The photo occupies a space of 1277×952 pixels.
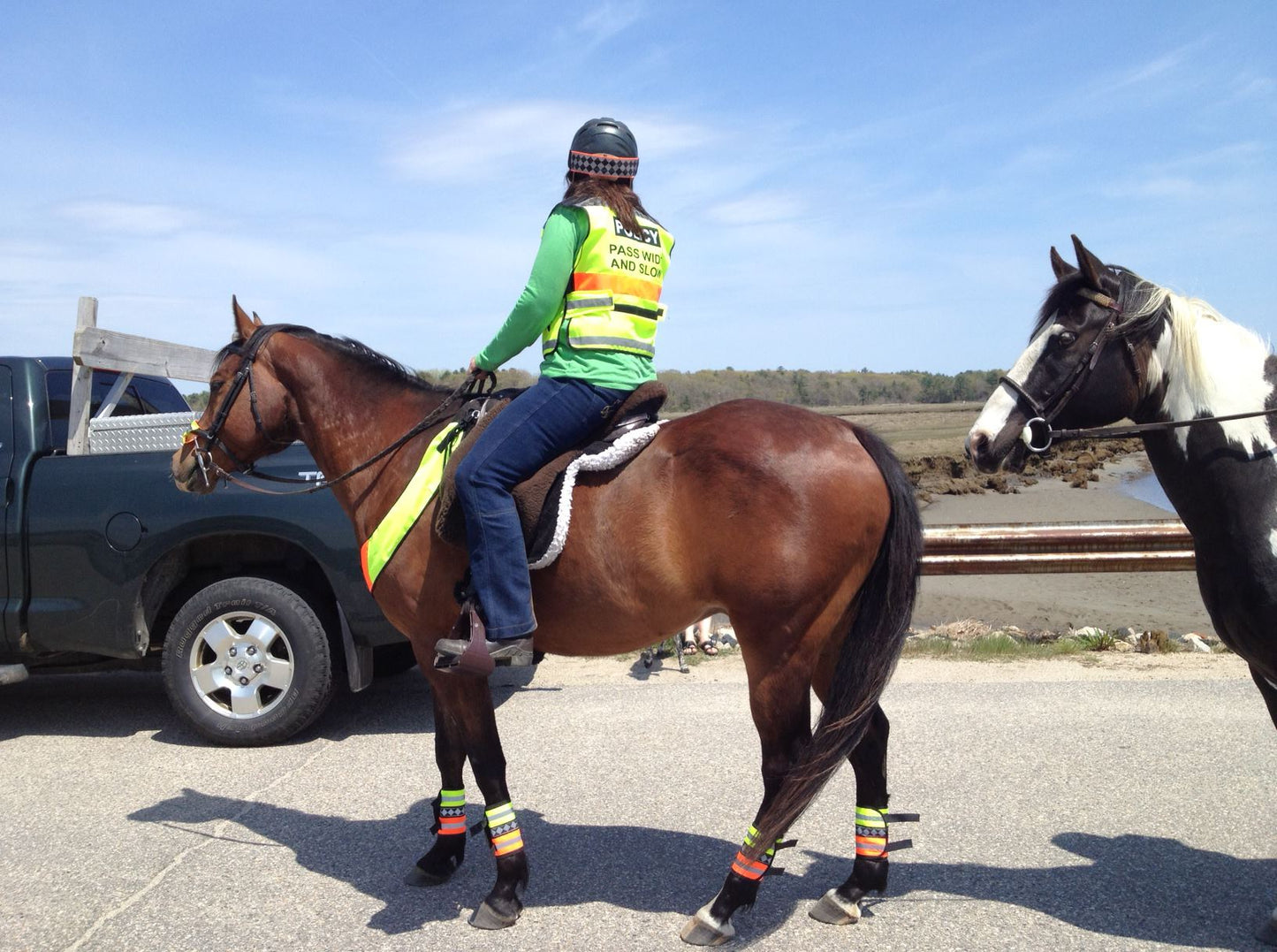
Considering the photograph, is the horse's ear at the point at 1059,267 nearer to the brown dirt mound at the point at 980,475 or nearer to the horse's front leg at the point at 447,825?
the horse's front leg at the point at 447,825

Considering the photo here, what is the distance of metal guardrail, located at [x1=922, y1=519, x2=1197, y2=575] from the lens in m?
7.87

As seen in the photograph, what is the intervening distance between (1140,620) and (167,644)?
896 cm

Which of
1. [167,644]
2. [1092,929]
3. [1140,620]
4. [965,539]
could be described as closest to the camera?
[1092,929]

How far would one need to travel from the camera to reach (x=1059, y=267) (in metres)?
3.76

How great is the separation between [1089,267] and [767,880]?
2.72m

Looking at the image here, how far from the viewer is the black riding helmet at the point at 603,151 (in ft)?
12.7

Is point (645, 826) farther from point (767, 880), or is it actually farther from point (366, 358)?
point (366, 358)

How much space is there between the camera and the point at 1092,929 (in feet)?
11.7

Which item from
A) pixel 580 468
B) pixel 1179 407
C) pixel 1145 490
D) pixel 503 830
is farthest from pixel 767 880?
pixel 1145 490

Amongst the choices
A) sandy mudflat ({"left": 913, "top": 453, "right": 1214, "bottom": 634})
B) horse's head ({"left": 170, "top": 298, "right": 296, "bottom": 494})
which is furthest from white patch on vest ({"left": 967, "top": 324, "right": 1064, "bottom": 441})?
sandy mudflat ({"left": 913, "top": 453, "right": 1214, "bottom": 634})

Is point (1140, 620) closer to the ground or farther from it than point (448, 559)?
closer to the ground

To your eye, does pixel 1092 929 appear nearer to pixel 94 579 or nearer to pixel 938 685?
pixel 938 685

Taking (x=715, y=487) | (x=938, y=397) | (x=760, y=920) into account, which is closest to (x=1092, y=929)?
(x=760, y=920)

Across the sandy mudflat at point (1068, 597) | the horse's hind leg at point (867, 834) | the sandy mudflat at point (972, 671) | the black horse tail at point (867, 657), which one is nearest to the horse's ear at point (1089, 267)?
the black horse tail at point (867, 657)
